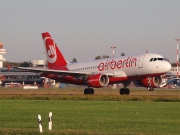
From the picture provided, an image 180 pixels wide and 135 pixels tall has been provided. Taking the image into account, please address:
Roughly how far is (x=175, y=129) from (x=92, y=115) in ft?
26.1

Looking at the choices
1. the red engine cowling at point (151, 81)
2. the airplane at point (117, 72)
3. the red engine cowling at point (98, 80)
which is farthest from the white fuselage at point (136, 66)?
the red engine cowling at point (151, 81)

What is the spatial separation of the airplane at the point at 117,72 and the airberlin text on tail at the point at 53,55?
6.63 feet

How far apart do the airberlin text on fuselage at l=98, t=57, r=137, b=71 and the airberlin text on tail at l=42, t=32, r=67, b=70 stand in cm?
724

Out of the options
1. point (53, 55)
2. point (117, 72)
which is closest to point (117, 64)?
point (117, 72)

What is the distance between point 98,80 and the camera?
200 feet

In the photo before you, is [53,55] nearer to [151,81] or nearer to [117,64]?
[117,64]

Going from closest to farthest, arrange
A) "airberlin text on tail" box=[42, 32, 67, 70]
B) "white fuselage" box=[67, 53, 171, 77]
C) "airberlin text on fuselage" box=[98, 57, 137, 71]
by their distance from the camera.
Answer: "white fuselage" box=[67, 53, 171, 77] < "airberlin text on fuselage" box=[98, 57, 137, 71] < "airberlin text on tail" box=[42, 32, 67, 70]

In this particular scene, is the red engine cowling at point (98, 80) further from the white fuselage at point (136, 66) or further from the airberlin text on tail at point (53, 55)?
the airberlin text on tail at point (53, 55)

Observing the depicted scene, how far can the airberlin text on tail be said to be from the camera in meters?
70.0

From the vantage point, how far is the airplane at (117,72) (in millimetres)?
59000

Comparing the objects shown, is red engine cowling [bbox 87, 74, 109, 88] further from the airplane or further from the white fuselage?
the white fuselage

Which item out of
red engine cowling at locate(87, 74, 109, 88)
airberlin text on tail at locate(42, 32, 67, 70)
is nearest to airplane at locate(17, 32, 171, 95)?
red engine cowling at locate(87, 74, 109, 88)

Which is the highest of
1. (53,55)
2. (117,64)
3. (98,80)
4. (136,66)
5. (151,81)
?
(53,55)

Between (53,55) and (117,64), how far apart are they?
1220 centimetres
